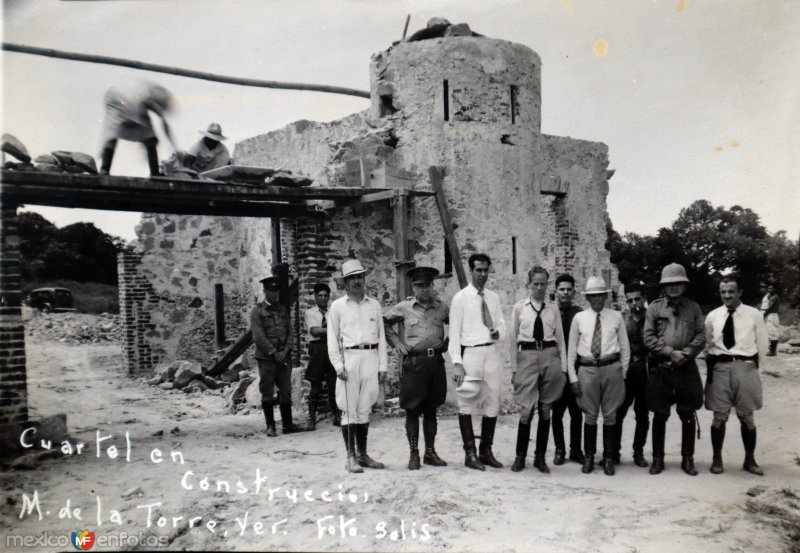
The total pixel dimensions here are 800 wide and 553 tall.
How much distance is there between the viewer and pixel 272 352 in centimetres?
728

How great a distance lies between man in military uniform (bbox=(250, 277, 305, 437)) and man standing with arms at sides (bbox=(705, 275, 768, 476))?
14.7ft

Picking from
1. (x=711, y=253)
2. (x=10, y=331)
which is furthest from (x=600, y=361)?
(x=711, y=253)

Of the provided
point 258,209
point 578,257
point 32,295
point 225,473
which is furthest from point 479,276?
point 32,295

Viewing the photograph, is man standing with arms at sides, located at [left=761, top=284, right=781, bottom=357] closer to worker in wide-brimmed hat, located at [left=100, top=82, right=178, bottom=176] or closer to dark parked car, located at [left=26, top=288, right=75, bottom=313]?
worker in wide-brimmed hat, located at [left=100, top=82, right=178, bottom=176]

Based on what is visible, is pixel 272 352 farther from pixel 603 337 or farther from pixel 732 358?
pixel 732 358

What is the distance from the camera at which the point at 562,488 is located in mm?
5188

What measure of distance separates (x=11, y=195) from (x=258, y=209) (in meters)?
2.88

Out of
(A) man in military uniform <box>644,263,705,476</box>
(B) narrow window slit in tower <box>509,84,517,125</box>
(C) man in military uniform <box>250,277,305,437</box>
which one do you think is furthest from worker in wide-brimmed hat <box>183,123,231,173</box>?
(A) man in military uniform <box>644,263,705,476</box>

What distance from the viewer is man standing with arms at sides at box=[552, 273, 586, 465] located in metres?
5.93

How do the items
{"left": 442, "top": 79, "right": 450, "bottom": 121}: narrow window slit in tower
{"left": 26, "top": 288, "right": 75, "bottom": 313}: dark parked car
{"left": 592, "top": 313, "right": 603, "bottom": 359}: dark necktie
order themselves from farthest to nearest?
{"left": 26, "top": 288, "right": 75, "bottom": 313}: dark parked car → {"left": 442, "top": 79, "right": 450, "bottom": 121}: narrow window slit in tower → {"left": 592, "top": 313, "right": 603, "bottom": 359}: dark necktie

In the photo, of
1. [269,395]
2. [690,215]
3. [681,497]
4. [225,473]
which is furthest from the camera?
[690,215]

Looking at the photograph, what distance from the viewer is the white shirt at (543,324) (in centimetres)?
574

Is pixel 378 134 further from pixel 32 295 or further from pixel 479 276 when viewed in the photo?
pixel 32 295

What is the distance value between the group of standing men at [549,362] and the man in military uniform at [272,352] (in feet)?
5.72
